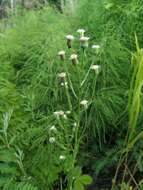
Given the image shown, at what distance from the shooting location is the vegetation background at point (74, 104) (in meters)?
2.28

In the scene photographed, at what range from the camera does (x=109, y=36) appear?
280 cm

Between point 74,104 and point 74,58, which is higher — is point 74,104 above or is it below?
below

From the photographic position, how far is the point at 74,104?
103 inches

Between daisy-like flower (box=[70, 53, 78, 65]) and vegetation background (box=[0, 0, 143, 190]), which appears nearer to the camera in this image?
daisy-like flower (box=[70, 53, 78, 65])

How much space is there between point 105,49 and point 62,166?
0.70m

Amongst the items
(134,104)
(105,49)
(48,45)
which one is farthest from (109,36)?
(134,104)

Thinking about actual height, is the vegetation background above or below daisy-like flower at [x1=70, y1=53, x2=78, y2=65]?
below

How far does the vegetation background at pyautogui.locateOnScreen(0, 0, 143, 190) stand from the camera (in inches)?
89.9

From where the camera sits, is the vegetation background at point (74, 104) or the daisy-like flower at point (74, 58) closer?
the daisy-like flower at point (74, 58)

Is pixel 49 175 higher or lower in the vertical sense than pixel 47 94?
lower

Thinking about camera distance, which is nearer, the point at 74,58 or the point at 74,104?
the point at 74,58

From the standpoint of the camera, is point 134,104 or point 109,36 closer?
point 134,104

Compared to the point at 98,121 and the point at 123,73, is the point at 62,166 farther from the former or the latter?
the point at 123,73

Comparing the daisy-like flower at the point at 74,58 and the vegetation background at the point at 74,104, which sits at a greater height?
the daisy-like flower at the point at 74,58
